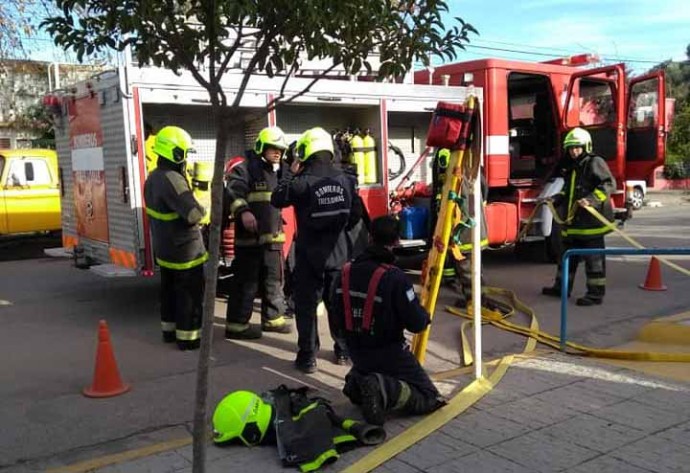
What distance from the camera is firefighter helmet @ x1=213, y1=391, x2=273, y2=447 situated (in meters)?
3.79

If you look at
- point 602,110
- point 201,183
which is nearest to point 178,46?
point 201,183

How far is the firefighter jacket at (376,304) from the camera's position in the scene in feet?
13.1

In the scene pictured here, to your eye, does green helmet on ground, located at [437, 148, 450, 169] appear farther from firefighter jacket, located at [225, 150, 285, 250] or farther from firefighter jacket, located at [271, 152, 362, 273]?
firefighter jacket, located at [271, 152, 362, 273]

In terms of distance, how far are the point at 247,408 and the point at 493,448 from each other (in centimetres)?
136

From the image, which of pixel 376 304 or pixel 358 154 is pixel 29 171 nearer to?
pixel 358 154

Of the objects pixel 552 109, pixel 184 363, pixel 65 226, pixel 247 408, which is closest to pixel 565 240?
pixel 552 109

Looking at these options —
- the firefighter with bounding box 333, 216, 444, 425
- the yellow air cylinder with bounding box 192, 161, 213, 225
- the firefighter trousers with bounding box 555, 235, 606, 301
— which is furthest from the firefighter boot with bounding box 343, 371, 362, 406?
the firefighter trousers with bounding box 555, 235, 606, 301

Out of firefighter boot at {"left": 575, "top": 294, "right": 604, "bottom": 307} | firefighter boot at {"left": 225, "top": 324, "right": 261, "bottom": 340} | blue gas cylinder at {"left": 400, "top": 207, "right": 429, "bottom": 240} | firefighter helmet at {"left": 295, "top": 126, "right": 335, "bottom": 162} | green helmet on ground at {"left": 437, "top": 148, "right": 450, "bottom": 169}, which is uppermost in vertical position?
firefighter helmet at {"left": 295, "top": 126, "right": 335, "bottom": 162}

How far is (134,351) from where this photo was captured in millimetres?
5879

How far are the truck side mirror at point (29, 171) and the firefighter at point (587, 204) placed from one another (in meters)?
10.0

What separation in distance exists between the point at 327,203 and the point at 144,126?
2.58m

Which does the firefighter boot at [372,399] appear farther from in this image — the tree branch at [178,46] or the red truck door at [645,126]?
the red truck door at [645,126]

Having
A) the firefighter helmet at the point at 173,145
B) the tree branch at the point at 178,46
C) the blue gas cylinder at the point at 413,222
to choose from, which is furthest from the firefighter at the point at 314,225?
the blue gas cylinder at the point at 413,222

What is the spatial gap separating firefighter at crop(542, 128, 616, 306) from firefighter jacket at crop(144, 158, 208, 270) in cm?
391
